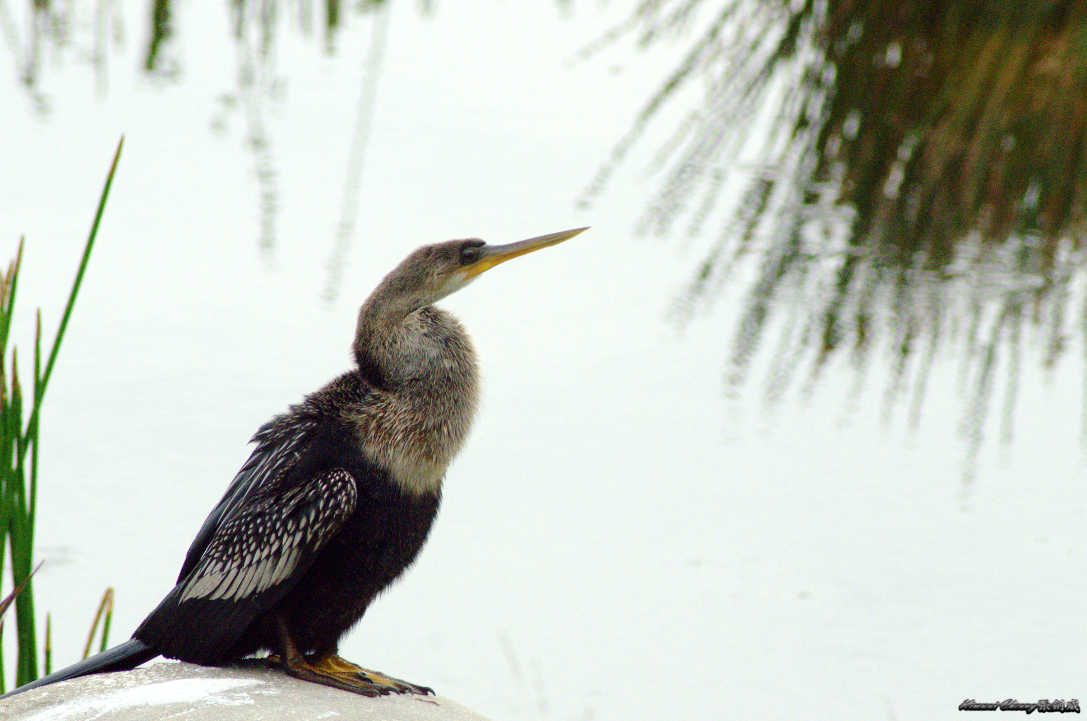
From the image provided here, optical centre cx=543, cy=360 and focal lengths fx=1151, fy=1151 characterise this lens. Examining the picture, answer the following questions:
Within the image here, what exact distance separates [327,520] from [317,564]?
0.15m

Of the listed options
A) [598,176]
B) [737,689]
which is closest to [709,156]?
[598,176]

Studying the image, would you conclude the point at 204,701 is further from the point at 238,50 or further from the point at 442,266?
the point at 238,50

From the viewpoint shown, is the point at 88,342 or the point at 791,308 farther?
the point at 791,308

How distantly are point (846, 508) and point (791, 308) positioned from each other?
122 cm

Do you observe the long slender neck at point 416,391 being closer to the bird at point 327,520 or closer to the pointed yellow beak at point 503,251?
the bird at point 327,520

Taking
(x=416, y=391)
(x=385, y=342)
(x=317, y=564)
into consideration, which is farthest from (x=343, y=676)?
(x=385, y=342)

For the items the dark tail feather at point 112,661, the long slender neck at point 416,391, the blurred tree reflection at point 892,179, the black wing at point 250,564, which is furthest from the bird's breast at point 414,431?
the blurred tree reflection at point 892,179

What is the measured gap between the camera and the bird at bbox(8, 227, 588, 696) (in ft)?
7.63

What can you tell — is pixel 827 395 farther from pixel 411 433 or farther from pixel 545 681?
pixel 411 433

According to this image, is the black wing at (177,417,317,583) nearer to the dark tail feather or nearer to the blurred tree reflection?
the dark tail feather

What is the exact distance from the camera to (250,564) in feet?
7.59

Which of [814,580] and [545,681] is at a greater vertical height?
[814,580]

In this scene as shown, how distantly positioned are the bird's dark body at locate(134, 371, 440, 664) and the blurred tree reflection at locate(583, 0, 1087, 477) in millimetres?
2138

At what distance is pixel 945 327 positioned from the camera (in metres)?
4.60
